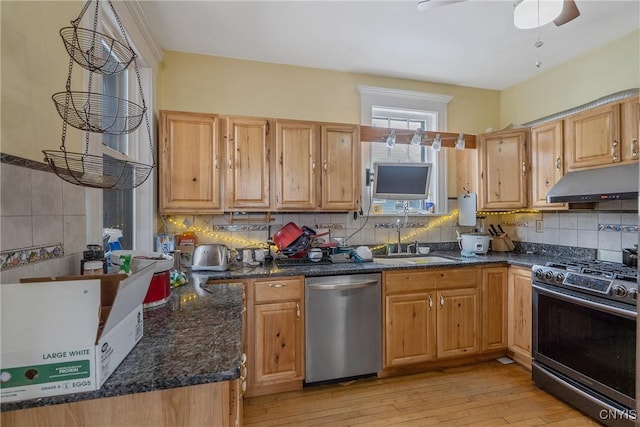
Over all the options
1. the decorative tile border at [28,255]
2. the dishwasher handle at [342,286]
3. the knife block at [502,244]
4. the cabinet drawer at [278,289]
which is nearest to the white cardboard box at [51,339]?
the decorative tile border at [28,255]

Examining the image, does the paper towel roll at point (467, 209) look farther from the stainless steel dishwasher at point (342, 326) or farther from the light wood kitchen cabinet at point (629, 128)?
the stainless steel dishwasher at point (342, 326)

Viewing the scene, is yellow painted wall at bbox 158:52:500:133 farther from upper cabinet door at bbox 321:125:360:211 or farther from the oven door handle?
the oven door handle

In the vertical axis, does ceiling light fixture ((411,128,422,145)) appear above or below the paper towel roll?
above

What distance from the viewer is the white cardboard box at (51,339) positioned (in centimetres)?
75

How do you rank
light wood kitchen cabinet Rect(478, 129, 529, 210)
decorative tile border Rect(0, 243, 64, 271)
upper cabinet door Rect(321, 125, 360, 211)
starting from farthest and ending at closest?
1. light wood kitchen cabinet Rect(478, 129, 529, 210)
2. upper cabinet door Rect(321, 125, 360, 211)
3. decorative tile border Rect(0, 243, 64, 271)

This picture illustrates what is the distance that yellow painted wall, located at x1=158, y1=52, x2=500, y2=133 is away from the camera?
271 cm

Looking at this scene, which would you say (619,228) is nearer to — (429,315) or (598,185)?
(598,185)

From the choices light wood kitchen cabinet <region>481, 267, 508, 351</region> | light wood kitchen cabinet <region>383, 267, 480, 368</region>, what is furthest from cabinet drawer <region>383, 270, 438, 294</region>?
light wood kitchen cabinet <region>481, 267, 508, 351</region>

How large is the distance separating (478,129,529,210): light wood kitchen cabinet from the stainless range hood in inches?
15.0

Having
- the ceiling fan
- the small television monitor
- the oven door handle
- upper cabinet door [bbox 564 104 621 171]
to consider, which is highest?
the ceiling fan

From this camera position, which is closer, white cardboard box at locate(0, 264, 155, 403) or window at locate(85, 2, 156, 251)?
white cardboard box at locate(0, 264, 155, 403)

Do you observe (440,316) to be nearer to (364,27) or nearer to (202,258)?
(202,258)

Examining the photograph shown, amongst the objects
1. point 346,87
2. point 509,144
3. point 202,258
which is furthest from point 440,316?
point 346,87

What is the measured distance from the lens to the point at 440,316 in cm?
260
